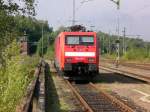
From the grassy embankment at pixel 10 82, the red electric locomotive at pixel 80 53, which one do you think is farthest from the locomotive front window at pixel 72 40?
the grassy embankment at pixel 10 82

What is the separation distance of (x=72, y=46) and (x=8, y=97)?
59.5 ft

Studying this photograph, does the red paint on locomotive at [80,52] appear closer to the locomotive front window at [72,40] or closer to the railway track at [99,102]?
the locomotive front window at [72,40]

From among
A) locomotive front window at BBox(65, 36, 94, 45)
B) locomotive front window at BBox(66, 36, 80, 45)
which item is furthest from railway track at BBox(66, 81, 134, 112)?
locomotive front window at BBox(66, 36, 80, 45)

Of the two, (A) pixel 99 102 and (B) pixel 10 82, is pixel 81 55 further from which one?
(B) pixel 10 82

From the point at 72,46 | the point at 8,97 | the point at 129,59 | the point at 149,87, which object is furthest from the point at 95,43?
the point at 129,59

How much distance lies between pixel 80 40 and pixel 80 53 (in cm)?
84

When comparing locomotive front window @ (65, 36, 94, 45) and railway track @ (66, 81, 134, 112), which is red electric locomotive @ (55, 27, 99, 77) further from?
railway track @ (66, 81, 134, 112)

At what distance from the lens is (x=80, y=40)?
30.4m

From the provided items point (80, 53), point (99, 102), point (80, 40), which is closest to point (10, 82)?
point (99, 102)

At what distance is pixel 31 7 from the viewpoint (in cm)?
1755

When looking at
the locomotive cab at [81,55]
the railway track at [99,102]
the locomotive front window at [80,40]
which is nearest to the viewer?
the railway track at [99,102]

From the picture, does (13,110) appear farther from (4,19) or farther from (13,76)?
(4,19)

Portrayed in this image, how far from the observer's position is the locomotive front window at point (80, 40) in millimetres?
30328

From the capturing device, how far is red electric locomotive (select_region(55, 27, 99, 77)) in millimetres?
29906
